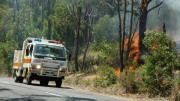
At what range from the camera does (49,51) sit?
72.5 ft

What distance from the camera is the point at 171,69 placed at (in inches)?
683

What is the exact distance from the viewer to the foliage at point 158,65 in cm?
1697

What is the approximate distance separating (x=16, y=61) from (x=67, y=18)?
18.9 meters

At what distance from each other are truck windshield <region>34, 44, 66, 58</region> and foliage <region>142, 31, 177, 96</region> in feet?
19.2

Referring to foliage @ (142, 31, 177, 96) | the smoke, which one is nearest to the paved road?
foliage @ (142, 31, 177, 96)

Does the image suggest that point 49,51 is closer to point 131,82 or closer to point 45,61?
point 45,61

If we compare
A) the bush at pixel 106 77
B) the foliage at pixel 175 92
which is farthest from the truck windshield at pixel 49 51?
the foliage at pixel 175 92

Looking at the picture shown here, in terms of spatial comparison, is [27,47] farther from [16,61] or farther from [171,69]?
[171,69]

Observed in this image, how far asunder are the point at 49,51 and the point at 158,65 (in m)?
7.25

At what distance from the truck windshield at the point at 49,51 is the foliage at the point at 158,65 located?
5.85 metres

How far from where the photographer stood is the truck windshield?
2181 cm

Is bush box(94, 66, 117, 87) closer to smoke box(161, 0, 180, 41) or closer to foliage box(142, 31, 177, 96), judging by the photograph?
foliage box(142, 31, 177, 96)

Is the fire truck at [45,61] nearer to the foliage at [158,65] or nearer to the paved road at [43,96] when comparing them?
the paved road at [43,96]

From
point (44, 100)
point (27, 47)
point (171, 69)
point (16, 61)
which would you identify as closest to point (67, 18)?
point (16, 61)
